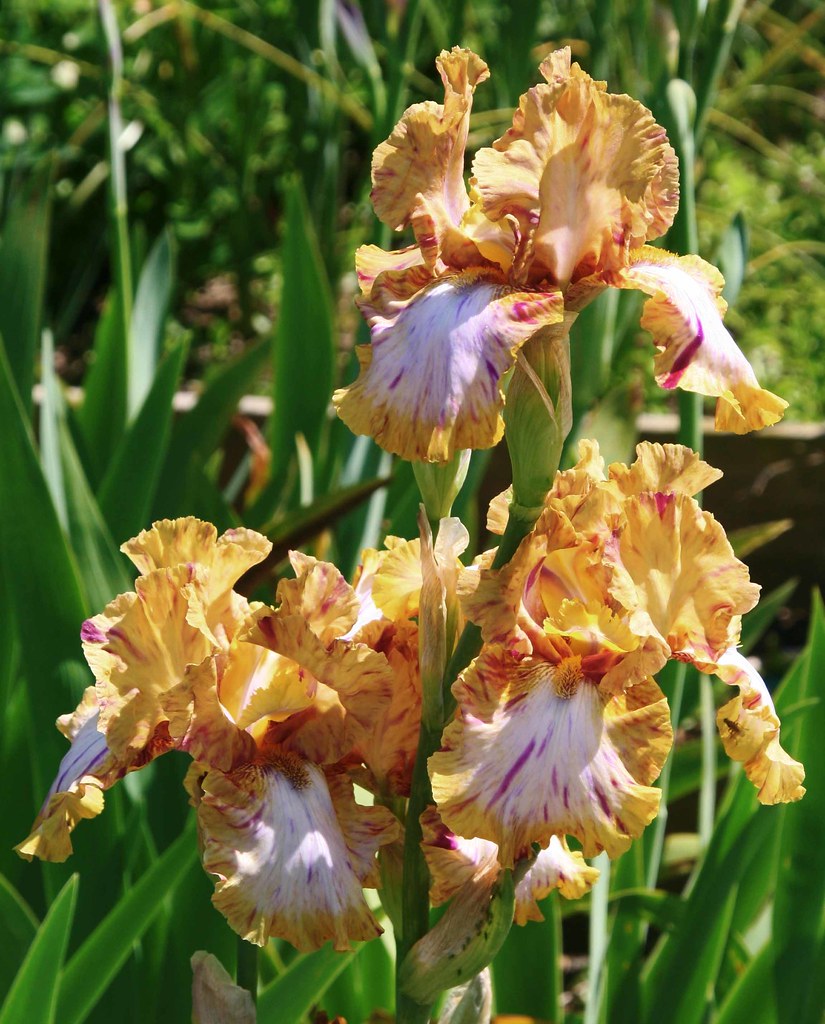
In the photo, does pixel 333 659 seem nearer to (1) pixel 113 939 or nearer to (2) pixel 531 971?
(1) pixel 113 939

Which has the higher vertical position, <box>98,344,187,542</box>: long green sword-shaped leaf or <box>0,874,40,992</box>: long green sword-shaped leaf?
<box>98,344,187,542</box>: long green sword-shaped leaf

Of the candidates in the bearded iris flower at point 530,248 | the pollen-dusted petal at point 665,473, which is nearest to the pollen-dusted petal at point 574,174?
the bearded iris flower at point 530,248

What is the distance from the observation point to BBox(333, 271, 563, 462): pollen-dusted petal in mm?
477

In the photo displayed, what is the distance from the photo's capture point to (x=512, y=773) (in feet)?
1.66

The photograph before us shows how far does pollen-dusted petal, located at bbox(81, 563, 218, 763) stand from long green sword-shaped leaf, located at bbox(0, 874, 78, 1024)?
162 mm

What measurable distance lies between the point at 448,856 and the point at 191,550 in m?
0.20

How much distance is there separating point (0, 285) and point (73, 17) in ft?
6.17

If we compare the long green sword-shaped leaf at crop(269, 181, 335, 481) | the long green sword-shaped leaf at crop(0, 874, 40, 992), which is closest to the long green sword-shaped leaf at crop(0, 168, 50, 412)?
the long green sword-shaped leaf at crop(269, 181, 335, 481)

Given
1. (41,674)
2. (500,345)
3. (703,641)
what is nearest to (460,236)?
(500,345)

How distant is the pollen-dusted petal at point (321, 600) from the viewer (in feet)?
1.93

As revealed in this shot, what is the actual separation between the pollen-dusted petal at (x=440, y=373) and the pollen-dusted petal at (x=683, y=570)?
115 millimetres

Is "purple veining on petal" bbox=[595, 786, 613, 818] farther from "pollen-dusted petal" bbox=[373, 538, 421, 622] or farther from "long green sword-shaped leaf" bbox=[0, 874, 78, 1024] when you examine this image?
"long green sword-shaped leaf" bbox=[0, 874, 78, 1024]

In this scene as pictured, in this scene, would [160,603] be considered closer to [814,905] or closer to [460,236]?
[460,236]

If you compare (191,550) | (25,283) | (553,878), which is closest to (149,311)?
(25,283)
